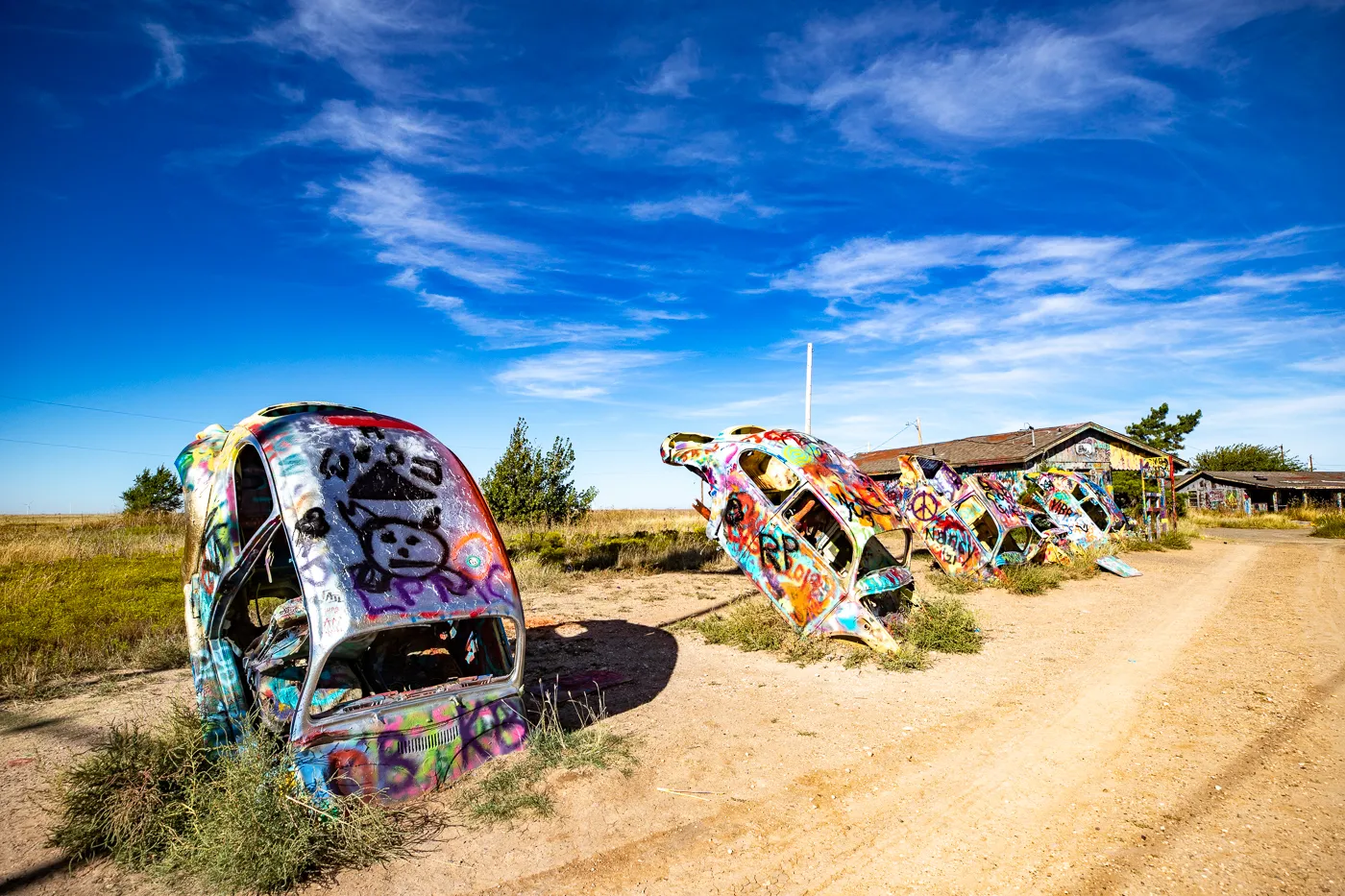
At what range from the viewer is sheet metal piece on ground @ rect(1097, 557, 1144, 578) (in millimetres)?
15242

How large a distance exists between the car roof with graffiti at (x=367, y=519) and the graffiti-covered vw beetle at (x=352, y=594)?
11mm

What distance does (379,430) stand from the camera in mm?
5582

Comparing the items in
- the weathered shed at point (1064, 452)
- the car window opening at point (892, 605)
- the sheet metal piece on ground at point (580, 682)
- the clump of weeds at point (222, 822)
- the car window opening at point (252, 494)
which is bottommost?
the sheet metal piece on ground at point (580, 682)

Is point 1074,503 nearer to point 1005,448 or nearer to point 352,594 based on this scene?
point 1005,448

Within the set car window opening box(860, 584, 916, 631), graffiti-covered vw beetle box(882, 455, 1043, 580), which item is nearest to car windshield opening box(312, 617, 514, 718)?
car window opening box(860, 584, 916, 631)

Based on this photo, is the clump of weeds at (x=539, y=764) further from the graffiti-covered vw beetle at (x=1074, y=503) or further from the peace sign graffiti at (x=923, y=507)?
the graffiti-covered vw beetle at (x=1074, y=503)

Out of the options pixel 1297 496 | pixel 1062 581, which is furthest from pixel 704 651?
pixel 1297 496

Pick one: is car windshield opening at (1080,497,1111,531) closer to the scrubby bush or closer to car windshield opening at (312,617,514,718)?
the scrubby bush

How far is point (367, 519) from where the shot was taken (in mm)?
4902

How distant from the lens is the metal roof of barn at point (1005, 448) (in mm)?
28741

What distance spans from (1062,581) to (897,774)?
468 inches

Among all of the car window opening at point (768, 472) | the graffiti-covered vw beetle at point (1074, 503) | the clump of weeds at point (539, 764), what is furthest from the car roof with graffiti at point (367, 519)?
the graffiti-covered vw beetle at point (1074, 503)

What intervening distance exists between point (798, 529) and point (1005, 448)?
83.6 feet

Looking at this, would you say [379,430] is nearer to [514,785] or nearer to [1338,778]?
[514,785]
